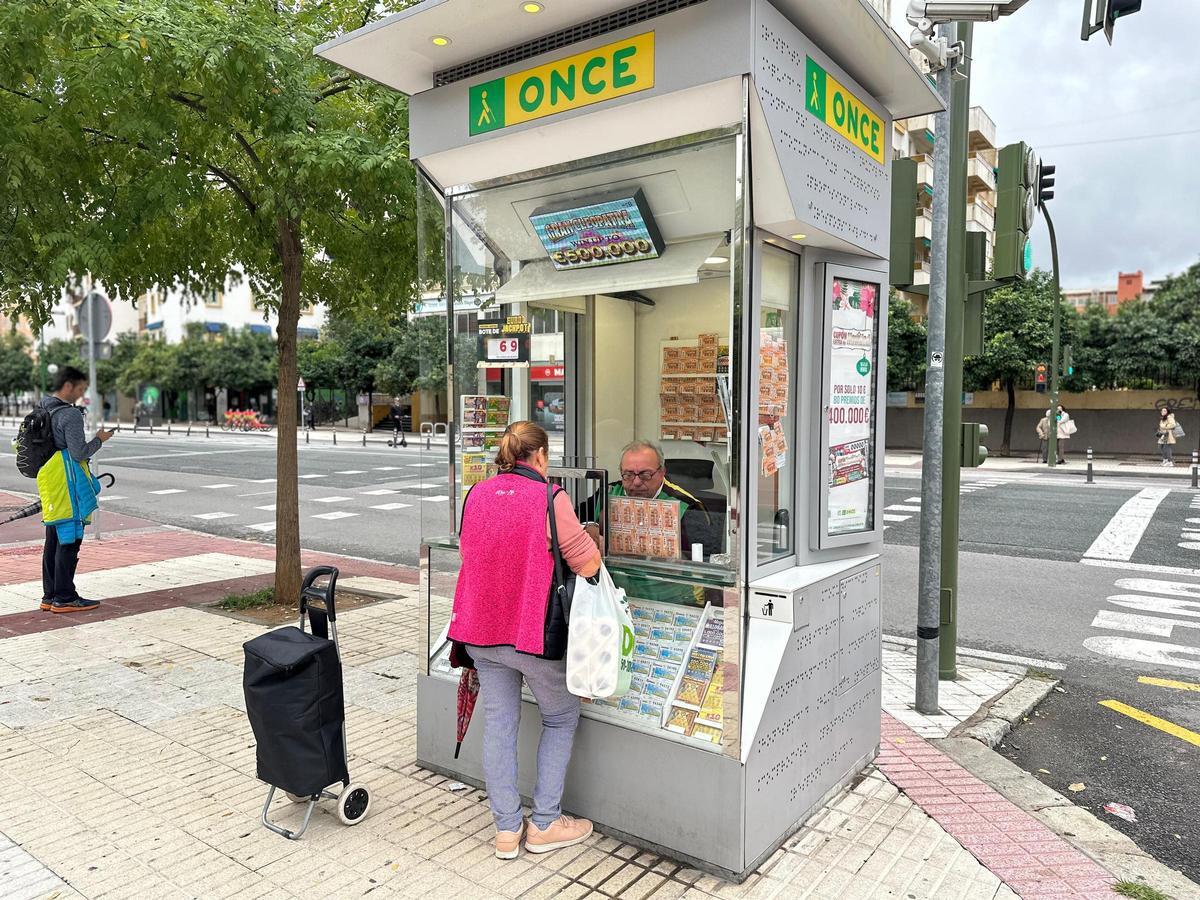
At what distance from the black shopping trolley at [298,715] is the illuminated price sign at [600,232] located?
222cm

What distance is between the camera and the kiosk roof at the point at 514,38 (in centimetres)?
338

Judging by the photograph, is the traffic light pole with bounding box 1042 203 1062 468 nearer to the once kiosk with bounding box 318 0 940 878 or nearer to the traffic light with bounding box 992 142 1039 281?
the traffic light with bounding box 992 142 1039 281

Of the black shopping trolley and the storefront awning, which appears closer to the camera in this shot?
the black shopping trolley

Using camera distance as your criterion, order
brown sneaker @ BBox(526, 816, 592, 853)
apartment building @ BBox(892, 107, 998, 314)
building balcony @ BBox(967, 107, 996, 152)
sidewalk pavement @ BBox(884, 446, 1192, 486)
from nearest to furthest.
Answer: brown sneaker @ BBox(526, 816, 592, 853) < sidewalk pavement @ BBox(884, 446, 1192, 486) < apartment building @ BBox(892, 107, 998, 314) < building balcony @ BBox(967, 107, 996, 152)

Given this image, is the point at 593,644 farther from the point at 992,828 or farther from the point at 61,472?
the point at 61,472

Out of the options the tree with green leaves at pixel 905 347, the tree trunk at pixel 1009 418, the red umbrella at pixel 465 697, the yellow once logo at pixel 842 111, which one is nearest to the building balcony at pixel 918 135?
the tree with green leaves at pixel 905 347

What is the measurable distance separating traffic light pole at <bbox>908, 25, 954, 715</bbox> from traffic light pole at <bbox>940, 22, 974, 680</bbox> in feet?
0.22

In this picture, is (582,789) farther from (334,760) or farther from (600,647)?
(334,760)

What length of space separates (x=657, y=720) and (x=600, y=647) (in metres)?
0.53

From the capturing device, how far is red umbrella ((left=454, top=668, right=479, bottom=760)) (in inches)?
145

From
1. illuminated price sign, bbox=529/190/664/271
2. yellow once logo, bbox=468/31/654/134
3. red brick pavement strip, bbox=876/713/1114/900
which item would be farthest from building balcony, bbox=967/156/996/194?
yellow once logo, bbox=468/31/654/134

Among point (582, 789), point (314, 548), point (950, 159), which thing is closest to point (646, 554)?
point (582, 789)

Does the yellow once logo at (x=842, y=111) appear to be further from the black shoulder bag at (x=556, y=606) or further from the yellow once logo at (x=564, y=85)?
the black shoulder bag at (x=556, y=606)

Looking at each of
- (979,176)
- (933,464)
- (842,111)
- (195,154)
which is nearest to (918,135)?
(979,176)
